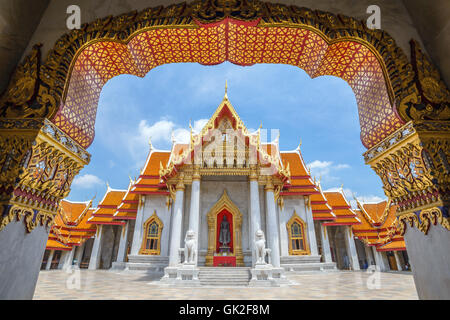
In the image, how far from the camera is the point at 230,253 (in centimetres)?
1048

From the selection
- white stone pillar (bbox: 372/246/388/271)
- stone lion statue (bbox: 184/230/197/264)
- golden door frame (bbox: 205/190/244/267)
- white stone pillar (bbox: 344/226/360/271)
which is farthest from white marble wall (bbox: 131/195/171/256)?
white stone pillar (bbox: 372/246/388/271)

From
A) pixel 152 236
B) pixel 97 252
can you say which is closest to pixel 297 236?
pixel 152 236

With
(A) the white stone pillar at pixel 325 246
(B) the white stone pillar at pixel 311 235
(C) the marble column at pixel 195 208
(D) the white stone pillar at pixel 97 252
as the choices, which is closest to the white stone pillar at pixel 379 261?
(A) the white stone pillar at pixel 325 246

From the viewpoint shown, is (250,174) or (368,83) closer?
(368,83)

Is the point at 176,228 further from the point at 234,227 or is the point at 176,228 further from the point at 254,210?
the point at 254,210

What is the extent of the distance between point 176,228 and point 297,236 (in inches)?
284

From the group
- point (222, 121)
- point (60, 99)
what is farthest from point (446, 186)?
point (222, 121)

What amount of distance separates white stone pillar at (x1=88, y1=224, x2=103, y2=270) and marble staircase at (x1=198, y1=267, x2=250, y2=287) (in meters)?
11.0

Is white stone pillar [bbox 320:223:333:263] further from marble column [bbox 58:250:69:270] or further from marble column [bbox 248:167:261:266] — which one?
marble column [bbox 58:250:69:270]

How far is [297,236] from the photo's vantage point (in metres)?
13.1

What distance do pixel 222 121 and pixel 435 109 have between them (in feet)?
32.5

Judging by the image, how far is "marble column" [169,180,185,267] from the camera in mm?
9119
